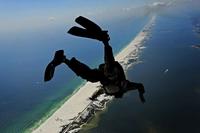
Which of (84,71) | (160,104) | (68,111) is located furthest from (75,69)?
(68,111)

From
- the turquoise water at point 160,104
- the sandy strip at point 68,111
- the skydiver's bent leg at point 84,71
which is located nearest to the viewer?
the skydiver's bent leg at point 84,71

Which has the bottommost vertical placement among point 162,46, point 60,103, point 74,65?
point 162,46

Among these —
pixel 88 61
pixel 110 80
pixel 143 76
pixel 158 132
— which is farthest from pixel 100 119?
pixel 88 61

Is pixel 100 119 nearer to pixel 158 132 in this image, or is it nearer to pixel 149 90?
pixel 158 132

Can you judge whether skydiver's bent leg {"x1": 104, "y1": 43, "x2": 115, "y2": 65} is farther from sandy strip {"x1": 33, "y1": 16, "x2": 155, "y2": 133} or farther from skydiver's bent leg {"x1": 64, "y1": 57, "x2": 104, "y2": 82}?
sandy strip {"x1": 33, "y1": 16, "x2": 155, "y2": 133}

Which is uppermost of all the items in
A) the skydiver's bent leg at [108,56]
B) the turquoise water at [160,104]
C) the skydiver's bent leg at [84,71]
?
the skydiver's bent leg at [108,56]

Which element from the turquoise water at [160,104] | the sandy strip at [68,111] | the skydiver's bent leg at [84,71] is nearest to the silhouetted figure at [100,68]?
the skydiver's bent leg at [84,71]

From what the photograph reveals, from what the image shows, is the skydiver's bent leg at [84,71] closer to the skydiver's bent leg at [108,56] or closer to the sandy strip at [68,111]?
the skydiver's bent leg at [108,56]
